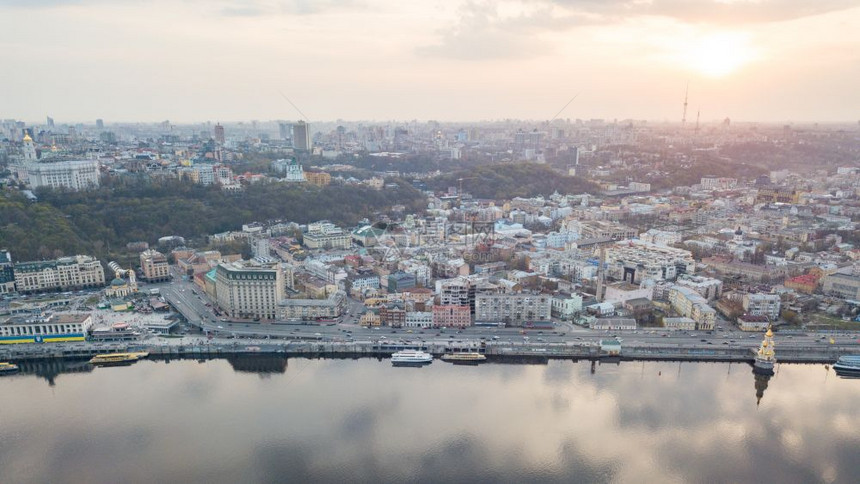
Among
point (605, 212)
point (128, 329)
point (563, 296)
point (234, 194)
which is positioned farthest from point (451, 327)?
point (234, 194)

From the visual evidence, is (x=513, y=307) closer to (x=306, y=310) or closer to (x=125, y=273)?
(x=306, y=310)

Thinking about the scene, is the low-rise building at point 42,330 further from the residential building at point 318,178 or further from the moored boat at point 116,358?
the residential building at point 318,178

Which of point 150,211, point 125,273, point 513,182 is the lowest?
point 125,273

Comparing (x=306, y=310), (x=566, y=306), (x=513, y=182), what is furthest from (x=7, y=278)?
(x=513, y=182)

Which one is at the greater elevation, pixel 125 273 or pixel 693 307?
pixel 693 307

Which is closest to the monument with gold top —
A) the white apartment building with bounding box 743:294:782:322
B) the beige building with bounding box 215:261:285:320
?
the white apartment building with bounding box 743:294:782:322

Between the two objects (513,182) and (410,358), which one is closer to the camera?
(410,358)
